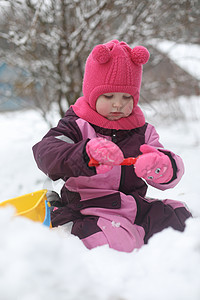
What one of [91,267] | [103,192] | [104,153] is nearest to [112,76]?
[104,153]

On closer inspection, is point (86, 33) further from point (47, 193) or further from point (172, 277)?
point (172, 277)

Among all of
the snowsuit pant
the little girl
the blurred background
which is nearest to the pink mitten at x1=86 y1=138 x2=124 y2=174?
the little girl

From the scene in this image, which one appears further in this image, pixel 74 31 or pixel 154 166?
pixel 74 31

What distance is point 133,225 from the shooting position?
1.25 m

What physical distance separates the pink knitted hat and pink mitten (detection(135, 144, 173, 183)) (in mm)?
296

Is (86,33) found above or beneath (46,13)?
beneath

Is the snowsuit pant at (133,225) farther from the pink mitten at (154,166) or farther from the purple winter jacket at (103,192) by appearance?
the pink mitten at (154,166)

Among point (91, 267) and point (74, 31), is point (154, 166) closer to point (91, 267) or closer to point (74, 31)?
point (91, 267)

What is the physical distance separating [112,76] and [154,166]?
0.51m

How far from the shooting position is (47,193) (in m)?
1.45

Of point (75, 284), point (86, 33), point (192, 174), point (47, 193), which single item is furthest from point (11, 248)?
point (86, 33)

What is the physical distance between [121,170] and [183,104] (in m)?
4.85

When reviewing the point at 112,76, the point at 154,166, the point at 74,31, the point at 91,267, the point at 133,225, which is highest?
the point at 74,31

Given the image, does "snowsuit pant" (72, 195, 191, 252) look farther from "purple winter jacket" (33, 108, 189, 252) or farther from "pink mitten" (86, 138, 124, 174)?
"pink mitten" (86, 138, 124, 174)
